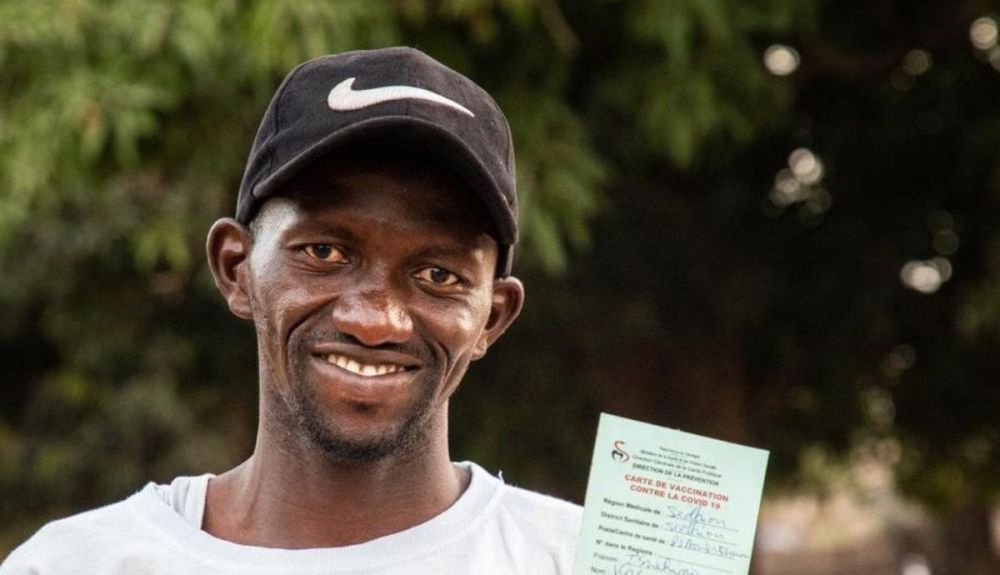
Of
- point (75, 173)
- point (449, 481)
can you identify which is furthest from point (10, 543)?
point (449, 481)

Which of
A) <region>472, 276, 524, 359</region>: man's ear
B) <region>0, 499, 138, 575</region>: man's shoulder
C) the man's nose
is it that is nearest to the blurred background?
<region>472, 276, 524, 359</region>: man's ear

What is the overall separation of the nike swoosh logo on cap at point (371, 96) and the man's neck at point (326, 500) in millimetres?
447

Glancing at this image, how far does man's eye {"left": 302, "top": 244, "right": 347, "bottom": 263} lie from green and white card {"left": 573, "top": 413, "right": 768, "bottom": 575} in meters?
0.39

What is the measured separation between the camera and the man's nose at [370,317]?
2238 mm

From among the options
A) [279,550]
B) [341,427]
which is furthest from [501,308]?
[279,550]

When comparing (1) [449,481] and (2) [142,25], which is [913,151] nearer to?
(2) [142,25]

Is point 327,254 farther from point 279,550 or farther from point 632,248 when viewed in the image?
point 632,248

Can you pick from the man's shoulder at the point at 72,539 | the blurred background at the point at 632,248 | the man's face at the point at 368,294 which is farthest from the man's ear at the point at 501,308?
the blurred background at the point at 632,248

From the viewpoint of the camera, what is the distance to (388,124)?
221 centimetres

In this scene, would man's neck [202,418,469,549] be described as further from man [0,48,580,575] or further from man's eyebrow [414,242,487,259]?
man's eyebrow [414,242,487,259]

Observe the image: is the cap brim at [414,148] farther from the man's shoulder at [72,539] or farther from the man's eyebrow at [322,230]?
the man's shoulder at [72,539]

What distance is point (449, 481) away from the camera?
2.46 meters

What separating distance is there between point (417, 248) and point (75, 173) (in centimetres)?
393

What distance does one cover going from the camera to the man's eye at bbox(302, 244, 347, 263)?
89.3 inches
